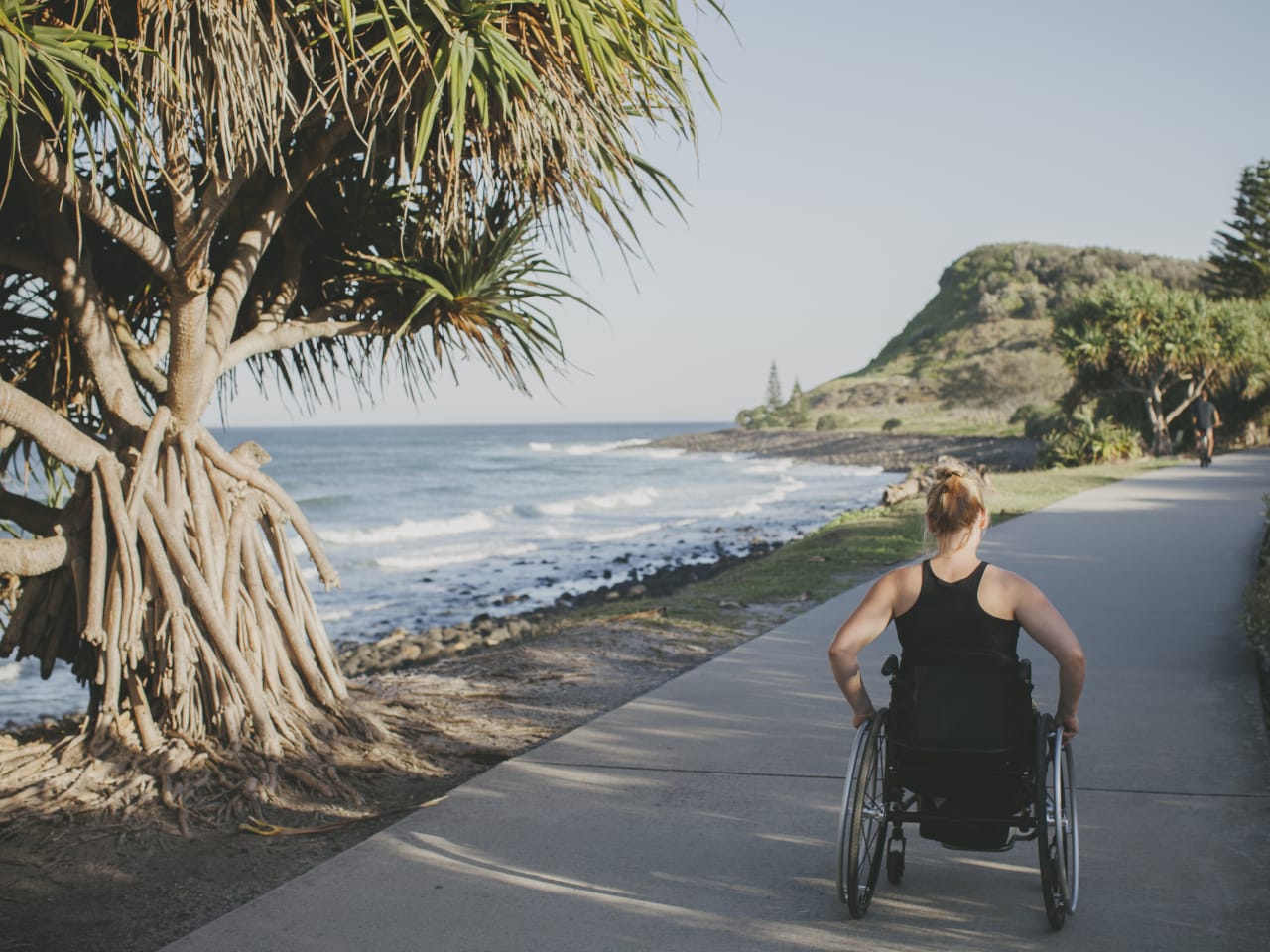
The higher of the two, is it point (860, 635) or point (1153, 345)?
point (1153, 345)

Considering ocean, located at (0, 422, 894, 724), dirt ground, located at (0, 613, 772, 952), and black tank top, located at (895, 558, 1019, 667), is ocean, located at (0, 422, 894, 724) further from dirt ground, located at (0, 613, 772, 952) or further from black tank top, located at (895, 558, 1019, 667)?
black tank top, located at (895, 558, 1019, 667)

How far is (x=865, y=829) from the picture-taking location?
11.6 ft

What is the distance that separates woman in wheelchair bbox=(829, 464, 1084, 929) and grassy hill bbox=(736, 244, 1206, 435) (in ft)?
173

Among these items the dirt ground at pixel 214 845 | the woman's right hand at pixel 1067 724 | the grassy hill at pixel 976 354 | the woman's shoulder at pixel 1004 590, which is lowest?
the dirt ground at pixel 214 845

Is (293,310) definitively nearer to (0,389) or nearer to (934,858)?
(0,389)

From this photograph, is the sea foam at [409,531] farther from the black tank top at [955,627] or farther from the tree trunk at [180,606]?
the black tank top at [955,627]

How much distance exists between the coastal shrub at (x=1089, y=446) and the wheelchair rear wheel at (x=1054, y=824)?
2471cm

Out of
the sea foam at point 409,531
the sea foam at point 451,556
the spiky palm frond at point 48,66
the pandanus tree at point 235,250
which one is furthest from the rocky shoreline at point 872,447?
the spiky palm frond at point 48,66

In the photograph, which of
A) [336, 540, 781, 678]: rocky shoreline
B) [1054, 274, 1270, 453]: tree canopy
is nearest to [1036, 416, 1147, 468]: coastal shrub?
[1054, 274, 1270, 453]: tree canopy

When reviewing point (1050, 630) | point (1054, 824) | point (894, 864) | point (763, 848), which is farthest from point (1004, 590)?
point (763, 848)

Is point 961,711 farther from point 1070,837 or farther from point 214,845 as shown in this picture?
point 214,845

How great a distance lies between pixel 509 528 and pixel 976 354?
96085mm

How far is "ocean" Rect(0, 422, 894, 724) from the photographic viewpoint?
15.8 metres

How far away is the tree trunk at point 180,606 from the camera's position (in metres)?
4.79
